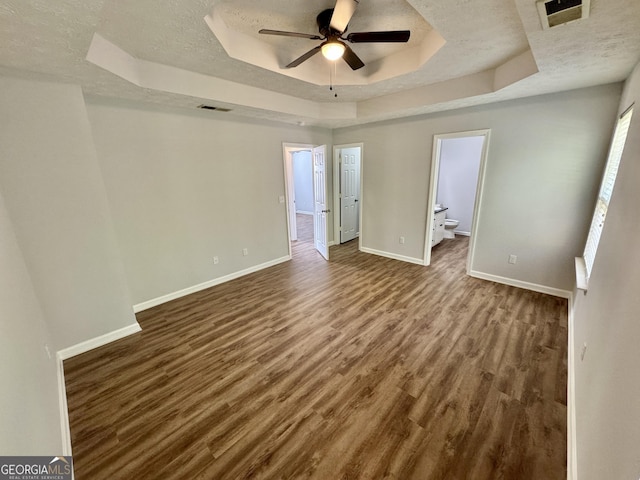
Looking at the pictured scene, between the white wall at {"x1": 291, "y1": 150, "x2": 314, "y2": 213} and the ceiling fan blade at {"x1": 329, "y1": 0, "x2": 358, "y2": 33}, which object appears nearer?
the ceiling fan blade at {"x1": 329, "y1": 0, "x2": 358, "y2": 33}

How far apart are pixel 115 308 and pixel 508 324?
165 inches

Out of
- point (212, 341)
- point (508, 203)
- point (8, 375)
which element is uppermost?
point (508, 203)

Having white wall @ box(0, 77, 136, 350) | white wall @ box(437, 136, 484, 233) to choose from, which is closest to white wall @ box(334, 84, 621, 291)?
white wall @ box(437, 136, 484, 233)

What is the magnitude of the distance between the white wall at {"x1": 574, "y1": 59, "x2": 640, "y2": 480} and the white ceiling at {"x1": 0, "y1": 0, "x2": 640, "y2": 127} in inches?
26.3

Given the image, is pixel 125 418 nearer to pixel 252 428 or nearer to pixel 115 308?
pixel 252 428

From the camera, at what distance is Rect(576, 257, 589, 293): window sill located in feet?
7.29

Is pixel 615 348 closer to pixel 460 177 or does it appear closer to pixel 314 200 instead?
pixel 314 200

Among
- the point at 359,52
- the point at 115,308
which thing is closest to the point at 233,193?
the point at 115,308

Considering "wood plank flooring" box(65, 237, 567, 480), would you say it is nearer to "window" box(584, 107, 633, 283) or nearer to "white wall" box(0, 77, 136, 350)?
"white wall" box(0, 77, 136, 350)

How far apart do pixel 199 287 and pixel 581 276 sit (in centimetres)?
442

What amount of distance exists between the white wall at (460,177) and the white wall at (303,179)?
13.1 ft

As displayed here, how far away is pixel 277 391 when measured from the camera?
1.97 metres

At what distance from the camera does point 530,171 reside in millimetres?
3186

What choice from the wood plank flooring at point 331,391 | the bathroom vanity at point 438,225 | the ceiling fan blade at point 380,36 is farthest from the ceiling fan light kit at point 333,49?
the bathroom vanity at point 438,225
